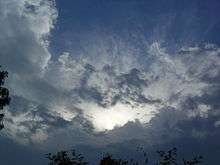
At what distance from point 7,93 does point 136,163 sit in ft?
81.5

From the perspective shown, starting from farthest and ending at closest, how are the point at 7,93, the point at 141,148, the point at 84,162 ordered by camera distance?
the point at 84,162
the point at 141,148
the point at 7,93

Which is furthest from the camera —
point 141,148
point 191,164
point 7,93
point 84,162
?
point 84,162

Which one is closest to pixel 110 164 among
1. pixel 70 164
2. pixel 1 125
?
pixel 70 164

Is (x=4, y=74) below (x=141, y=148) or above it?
above

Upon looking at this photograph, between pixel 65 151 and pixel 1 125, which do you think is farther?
pixel 65 151

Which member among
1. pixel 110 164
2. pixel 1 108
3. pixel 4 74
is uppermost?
pixel 4 74

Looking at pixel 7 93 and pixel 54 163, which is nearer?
pixel 7 93

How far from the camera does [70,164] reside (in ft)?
222

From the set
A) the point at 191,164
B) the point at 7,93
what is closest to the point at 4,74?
the point at 7,93

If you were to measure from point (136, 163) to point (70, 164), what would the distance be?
33.2 feet

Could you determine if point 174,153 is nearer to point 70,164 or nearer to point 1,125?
point 70,164

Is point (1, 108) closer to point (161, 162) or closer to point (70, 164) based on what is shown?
point (70, 164)

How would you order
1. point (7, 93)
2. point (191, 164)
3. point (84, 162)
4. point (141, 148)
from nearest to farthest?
1. point (7, 93)
2. point (141, 148)
3. point (191, 164)
4. point (84, 162)

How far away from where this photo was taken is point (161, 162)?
213 feet
